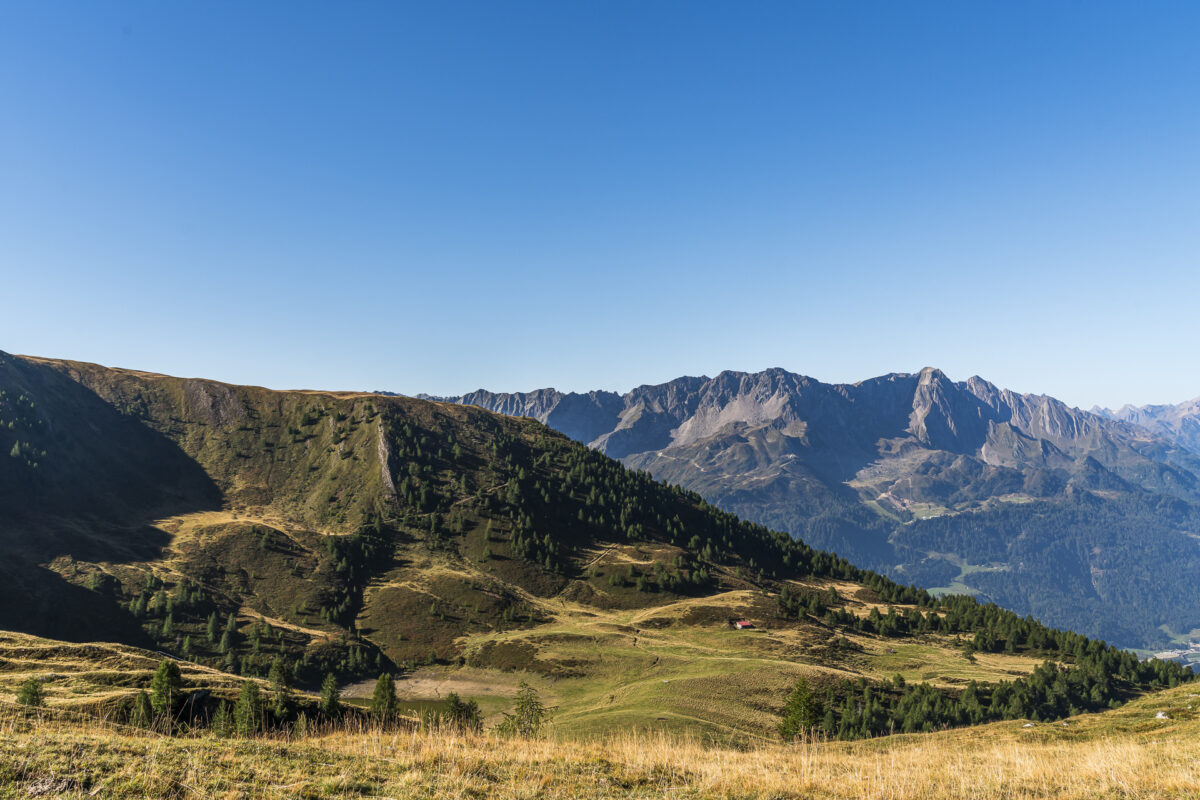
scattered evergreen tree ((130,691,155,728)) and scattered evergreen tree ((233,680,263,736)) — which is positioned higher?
scattered evergreen tree ((130,691,155,728))

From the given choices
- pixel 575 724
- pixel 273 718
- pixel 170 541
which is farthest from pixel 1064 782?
pixel 170 541

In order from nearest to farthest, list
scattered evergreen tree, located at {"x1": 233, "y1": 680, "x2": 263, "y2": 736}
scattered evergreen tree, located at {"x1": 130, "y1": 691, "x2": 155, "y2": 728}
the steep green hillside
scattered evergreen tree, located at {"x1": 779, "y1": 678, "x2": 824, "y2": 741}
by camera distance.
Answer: scattered evergreen tree, located at {"x1": 130, "y1": 691, "x2": 155, "y2": 728}, scattered evergreen tree, located at {"x1": 233, "y1": 680, "x2": 263, "y2": 736}, scattered evergreen tree, located at {"x1": 779, "y1": 678, "x2": 824, "y2": 741}, the steep green hillside

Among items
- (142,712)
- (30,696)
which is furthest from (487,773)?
(30,696)

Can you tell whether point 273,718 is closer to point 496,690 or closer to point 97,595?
Result: point 496,690

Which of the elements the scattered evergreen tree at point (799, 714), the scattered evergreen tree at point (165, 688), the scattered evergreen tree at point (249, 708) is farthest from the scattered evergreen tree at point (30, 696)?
the scattered evergreen tree at point (799, 714)

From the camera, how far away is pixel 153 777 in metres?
13.0

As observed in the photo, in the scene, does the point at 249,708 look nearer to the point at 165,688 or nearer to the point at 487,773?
the point at 165,688

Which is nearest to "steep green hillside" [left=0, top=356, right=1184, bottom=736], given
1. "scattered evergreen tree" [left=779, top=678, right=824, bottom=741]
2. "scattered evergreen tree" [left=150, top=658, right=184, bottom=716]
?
"scattered evergreen tree" [left=779, top=678, right=824, bottom=741]

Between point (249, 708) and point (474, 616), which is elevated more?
point (249, 708)

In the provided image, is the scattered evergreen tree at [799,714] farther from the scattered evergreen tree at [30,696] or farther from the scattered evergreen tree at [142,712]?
the scattered evergreen tree at [30,696]

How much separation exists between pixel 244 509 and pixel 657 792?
226 m

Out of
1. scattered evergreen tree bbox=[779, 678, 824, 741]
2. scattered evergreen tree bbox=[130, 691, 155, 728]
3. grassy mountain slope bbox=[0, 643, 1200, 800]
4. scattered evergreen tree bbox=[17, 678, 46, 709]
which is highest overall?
grassy mountain slope bbox=[0, 643, 1200, 800]

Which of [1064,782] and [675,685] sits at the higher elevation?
[1064,782]

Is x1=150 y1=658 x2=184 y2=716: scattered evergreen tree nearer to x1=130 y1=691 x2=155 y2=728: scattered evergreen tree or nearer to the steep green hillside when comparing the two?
x1=130 y1=691 x2=155 y2=728: scattered evergreen tree
